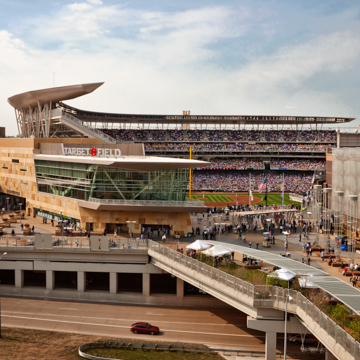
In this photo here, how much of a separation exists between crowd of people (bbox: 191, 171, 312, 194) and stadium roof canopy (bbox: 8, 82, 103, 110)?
36.9m

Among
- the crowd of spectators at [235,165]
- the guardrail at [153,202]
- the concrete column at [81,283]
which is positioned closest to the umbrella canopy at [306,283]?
the guardrail at [153,202]

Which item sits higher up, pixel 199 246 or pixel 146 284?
pixel 199 246

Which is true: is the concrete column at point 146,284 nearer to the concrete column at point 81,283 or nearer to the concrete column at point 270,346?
the concrete column at point 81,283

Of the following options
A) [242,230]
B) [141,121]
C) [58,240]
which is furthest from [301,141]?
[58,240]

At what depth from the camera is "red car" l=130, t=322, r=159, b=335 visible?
29.5m

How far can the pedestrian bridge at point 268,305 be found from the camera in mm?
20891

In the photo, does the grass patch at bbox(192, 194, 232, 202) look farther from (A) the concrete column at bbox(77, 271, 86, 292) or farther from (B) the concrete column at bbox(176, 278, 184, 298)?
(A) the concrete column at bbox(77, 271, 86, 292)

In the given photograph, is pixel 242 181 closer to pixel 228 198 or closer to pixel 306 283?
pixel 228 198

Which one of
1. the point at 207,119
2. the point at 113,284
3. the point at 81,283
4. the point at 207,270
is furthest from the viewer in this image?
the point at 207,119

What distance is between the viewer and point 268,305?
86.1 ft

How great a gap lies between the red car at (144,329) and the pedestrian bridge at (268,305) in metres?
4.88

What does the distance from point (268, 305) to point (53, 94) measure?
56.4 m

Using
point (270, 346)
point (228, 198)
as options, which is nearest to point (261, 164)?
point (228, 198)

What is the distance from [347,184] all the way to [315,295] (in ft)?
98.0
